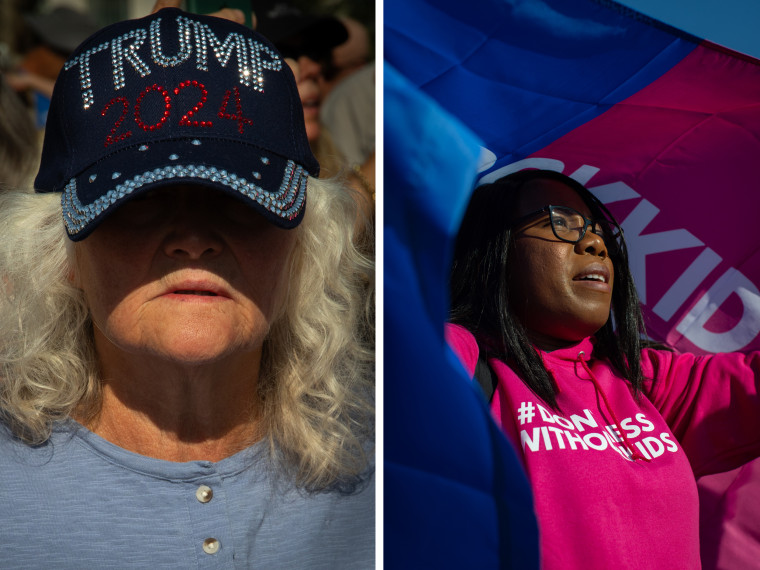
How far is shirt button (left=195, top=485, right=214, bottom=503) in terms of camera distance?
1.75 m

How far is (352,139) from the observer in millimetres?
4246

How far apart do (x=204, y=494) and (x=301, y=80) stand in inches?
96.6

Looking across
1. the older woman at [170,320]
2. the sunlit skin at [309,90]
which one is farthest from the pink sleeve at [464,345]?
the sunlit skin at [309,90]

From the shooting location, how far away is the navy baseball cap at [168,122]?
5.18 feet

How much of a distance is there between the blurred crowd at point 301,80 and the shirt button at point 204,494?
0.92 m

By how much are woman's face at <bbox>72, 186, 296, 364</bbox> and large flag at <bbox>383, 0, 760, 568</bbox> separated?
13.7 inches

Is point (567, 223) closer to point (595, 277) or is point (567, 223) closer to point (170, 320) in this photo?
point (595, 277)

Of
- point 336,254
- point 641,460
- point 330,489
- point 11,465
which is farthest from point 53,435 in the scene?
point 641,460

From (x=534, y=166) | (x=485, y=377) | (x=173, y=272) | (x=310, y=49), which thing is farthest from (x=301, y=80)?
(x=485, y=377)

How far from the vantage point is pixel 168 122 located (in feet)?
5.27

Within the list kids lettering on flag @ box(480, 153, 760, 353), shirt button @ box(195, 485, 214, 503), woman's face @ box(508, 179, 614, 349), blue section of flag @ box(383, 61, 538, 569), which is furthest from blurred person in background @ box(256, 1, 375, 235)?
blue section of flag @ box(383, 61, 538, 569)

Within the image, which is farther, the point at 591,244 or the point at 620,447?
the point at 591,244

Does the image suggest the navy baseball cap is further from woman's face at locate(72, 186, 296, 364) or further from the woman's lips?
the woman's lips

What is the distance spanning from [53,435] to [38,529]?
0.61ft
